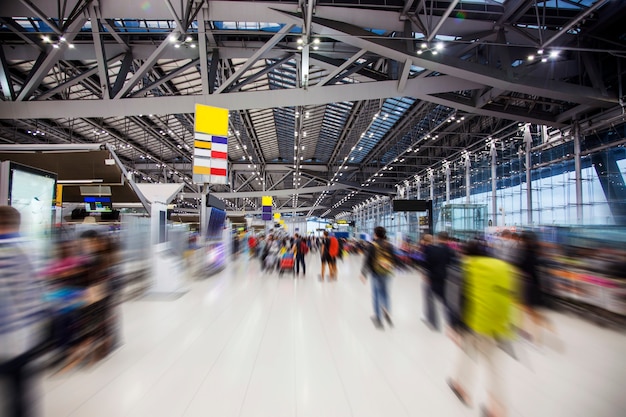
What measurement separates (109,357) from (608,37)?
18923 mm

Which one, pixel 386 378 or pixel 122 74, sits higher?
pixel 122 74

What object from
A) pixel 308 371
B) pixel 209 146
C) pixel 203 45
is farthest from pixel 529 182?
pixel 308 371

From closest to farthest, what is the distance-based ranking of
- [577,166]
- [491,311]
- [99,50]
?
[491,311] → [99,50] → [577,166]

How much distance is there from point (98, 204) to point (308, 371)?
983 centimetres

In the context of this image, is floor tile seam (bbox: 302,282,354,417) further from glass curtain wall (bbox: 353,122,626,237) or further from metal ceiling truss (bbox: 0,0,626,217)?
glass curtain wall (bbox: 353,122,626,237)

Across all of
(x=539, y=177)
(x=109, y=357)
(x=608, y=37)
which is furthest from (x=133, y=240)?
(x=539, y=177)

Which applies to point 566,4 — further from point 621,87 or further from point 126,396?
point 126,396

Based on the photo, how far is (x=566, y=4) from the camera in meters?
11.1

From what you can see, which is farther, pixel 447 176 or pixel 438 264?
pixel 447 176

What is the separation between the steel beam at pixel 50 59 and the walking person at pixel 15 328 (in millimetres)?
8728

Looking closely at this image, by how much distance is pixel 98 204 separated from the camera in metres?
10.8

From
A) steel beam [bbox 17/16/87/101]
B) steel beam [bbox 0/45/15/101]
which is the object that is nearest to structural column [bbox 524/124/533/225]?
steel beam [bbox 17/16/87/101]

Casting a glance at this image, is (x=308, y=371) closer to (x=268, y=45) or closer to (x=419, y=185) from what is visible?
(x=268, y=45)

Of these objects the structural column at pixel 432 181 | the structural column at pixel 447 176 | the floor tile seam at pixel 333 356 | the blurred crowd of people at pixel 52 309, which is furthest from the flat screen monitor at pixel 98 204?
the structural column at pixel 432 181
